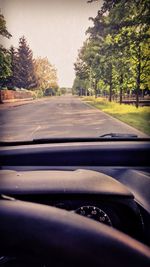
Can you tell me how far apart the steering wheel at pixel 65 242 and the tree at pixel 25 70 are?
74.0m

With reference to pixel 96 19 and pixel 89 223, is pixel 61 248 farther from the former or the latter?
pixel 96 19

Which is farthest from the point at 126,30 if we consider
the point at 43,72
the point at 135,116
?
the point at 43,72

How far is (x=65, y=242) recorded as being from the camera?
1.07 m

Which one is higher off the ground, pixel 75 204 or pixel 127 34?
pixel 127 34

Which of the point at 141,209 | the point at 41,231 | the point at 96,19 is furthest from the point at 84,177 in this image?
the point at 96,19

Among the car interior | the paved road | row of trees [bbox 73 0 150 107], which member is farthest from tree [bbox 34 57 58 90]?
the car interior

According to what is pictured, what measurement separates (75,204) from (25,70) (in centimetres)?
7633

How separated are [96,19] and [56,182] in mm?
25718

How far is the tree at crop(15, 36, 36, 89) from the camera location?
7512cm

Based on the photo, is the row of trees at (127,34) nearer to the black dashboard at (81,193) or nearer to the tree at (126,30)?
the tree at (126,30)

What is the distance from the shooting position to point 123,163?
3320 millimetres

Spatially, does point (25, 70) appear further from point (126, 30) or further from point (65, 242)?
point (65, 242)

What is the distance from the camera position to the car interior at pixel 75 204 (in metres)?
1.06

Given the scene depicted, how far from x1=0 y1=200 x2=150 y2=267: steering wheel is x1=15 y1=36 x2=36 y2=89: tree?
74.0 m
